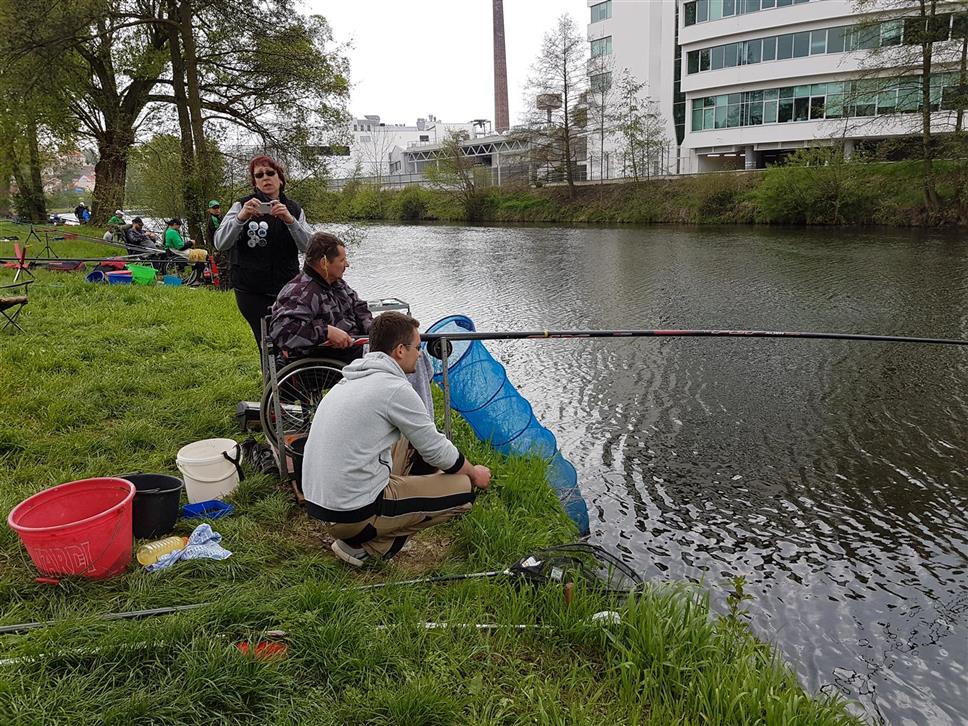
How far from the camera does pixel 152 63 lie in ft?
63.0

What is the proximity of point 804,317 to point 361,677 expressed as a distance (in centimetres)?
1156

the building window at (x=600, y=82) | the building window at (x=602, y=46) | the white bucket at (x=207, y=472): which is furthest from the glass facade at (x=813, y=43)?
the white bucket at (x=207, y=472)

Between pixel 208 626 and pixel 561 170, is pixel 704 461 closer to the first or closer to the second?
pixel 208 626

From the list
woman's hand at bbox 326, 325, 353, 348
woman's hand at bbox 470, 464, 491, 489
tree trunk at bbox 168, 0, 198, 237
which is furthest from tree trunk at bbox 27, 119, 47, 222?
woman's hand at bbox 470, 464, 491, 489

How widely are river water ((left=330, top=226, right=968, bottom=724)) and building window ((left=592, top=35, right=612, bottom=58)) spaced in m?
40.7

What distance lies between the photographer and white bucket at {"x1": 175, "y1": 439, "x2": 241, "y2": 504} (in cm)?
420

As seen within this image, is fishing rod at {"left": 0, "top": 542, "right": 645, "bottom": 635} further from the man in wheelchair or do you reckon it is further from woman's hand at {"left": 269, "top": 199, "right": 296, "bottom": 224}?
woman's hand at {"left": 269, "top": 199, "right": 296, "bottom": 224}

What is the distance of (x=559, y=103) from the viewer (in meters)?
46.6

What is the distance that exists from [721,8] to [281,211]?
44.6m

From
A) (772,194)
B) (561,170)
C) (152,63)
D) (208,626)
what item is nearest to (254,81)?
(152,63)

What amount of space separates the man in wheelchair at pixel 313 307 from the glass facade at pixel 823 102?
30.9m

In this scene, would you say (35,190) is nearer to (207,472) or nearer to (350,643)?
(207,472)

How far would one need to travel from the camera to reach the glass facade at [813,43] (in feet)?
90.8

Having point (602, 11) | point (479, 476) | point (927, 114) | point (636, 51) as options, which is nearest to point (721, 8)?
point (636, 51)
